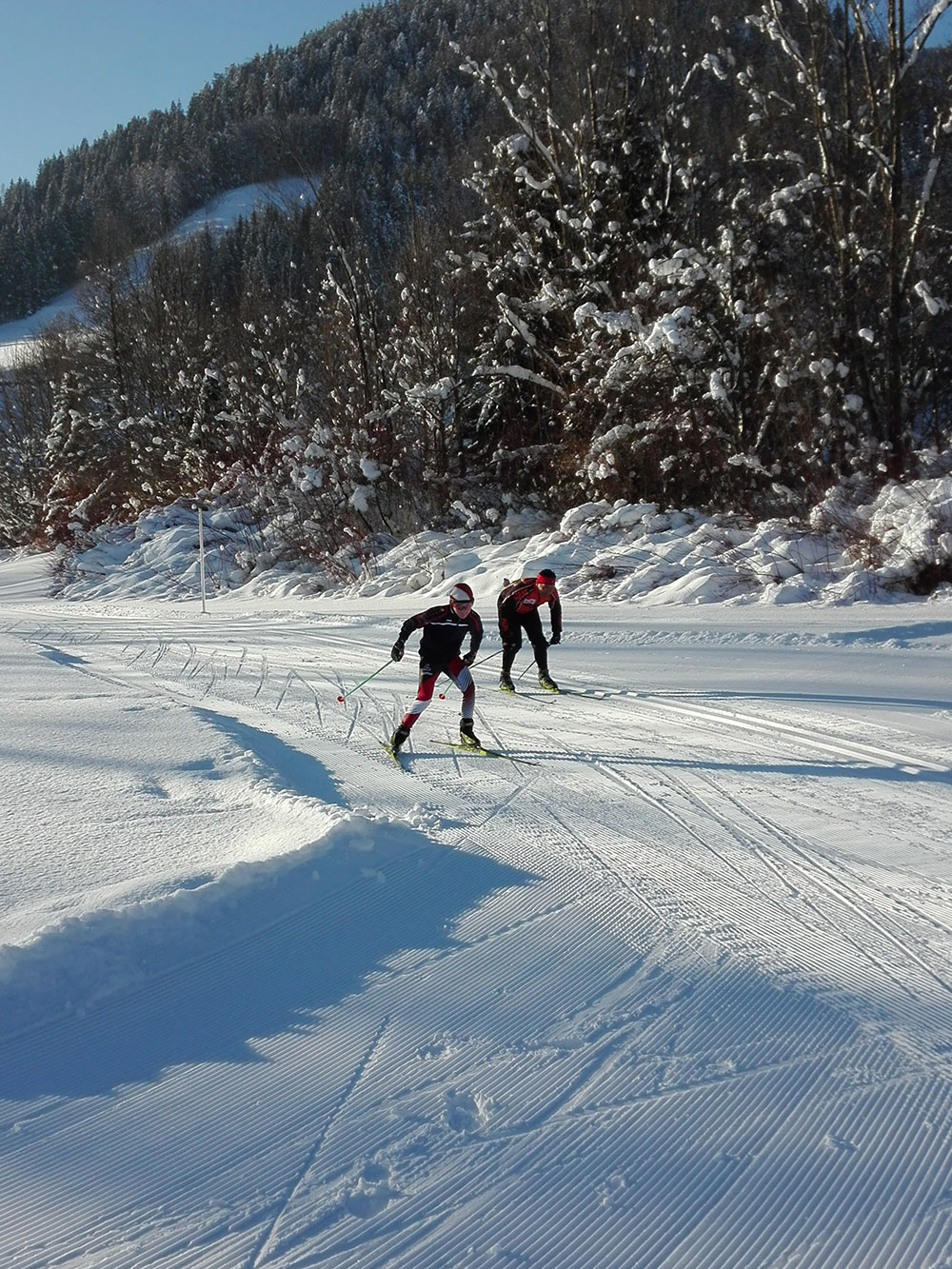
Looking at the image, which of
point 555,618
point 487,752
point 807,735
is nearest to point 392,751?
point 487,752

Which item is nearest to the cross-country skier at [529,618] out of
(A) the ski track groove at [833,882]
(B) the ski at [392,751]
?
(B) the ski at [392,751]

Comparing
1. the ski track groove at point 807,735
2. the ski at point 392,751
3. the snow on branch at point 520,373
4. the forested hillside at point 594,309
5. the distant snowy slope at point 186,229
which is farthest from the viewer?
the distant snowy slope at point 186,229

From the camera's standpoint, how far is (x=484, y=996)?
3.87 m

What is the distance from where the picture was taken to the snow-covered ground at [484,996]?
105 inches

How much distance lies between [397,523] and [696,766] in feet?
56.7

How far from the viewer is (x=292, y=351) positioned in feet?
95.7

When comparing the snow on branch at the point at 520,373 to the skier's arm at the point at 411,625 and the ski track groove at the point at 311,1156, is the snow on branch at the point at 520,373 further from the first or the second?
the ski track groove at the point at 311,1156

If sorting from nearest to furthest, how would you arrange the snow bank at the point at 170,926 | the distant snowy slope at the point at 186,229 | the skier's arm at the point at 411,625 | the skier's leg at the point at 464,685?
1. the snow bank at the point at 170,926
2. the skier's arm at the point at 411,625
3. the skier's leg at the point at 464,685
4. the distant snowy slope at the point at 186,229

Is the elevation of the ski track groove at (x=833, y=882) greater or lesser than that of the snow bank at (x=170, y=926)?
lesser

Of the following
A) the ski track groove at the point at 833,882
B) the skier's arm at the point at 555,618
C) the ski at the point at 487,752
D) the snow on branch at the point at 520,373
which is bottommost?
the ski track groove at the point at 833,882

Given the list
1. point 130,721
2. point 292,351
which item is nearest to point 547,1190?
point 130,721

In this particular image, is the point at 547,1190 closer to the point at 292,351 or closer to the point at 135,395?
the point at 292,351

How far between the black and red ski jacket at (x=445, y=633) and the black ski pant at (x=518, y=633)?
200cm

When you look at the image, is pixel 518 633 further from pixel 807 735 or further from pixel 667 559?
pixel 667 559
